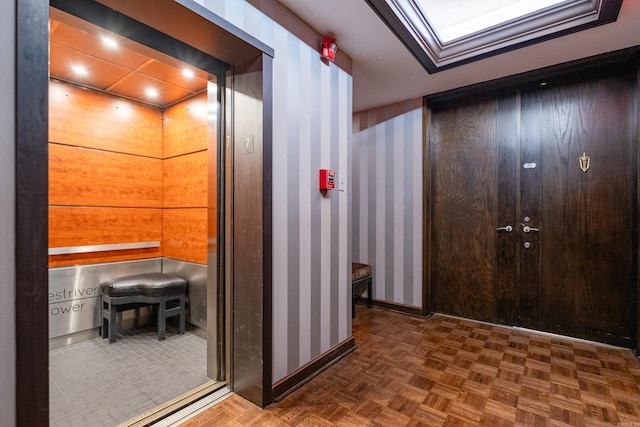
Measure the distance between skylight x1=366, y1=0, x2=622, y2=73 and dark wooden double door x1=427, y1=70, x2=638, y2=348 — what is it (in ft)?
2.90

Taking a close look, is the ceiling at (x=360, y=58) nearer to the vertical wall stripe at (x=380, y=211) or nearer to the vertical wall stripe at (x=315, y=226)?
the vertical wall stripe at (x=315, y=226)

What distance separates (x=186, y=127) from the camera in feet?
10.8

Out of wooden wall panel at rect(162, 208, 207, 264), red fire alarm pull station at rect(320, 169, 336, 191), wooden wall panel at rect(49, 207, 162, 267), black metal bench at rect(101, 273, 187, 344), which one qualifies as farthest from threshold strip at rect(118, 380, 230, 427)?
wooden wall panel at rect(49, 207, 162, 267)

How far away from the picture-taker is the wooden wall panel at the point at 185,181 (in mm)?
3134

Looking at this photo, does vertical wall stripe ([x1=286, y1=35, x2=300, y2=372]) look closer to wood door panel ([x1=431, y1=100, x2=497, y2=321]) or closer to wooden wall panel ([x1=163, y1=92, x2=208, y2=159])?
wooden wall panel ([x1=163, y1=92, x2=208, y2=159])

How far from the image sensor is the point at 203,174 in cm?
312

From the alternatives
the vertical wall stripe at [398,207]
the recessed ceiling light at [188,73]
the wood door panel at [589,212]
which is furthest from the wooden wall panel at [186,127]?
the wood door panel at [589,212]

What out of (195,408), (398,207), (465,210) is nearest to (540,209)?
(465,210)

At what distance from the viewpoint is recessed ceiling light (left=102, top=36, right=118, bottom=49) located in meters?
2.19

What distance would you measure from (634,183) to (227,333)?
3550 millimetres

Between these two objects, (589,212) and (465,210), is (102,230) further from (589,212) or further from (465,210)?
(589,212)

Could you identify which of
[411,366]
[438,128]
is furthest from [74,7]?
[438,128]

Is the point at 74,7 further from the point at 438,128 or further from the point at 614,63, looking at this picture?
the point at 614,63

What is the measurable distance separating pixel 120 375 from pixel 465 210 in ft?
11.8
